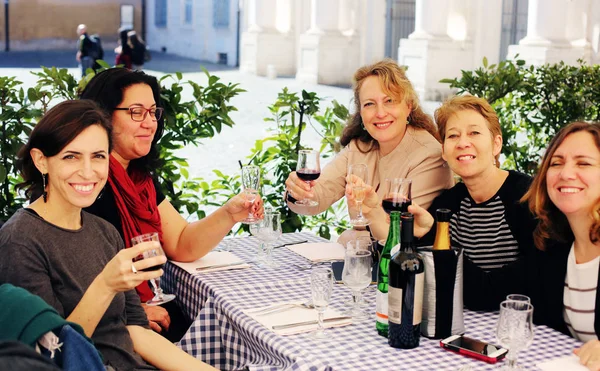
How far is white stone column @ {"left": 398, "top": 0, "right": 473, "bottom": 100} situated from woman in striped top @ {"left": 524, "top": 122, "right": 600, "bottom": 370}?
12097 mm

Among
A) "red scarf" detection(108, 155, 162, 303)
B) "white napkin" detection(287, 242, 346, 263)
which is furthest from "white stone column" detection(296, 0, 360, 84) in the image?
"red scarf" detection(108, 155, 162, 303)

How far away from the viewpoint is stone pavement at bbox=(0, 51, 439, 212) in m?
9.49

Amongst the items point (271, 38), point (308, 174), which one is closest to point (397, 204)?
point (308, 174)

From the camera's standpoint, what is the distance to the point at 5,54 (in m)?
26.5

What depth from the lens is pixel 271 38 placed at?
20391mm

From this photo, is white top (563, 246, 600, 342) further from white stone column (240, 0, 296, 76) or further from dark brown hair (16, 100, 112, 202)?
white stone column (240, 0, 296, 76)

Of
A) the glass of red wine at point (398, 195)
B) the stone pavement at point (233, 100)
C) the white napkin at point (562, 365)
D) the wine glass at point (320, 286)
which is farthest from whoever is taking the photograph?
the stone pavement at point (233, 100)

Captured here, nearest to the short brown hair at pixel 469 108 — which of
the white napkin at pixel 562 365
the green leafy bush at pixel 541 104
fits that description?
the white napkin at pixel 562 365

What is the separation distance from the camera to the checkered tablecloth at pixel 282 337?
2172mm

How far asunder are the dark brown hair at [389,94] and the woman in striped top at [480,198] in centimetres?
41

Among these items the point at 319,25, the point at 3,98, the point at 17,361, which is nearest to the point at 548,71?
the point at 3,98

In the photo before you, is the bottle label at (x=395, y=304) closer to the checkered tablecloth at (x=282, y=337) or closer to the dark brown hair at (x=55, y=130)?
the checkered tablecloth at (x=282, y=337)

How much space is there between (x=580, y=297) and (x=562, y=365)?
33cm

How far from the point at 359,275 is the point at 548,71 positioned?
11.9ft
